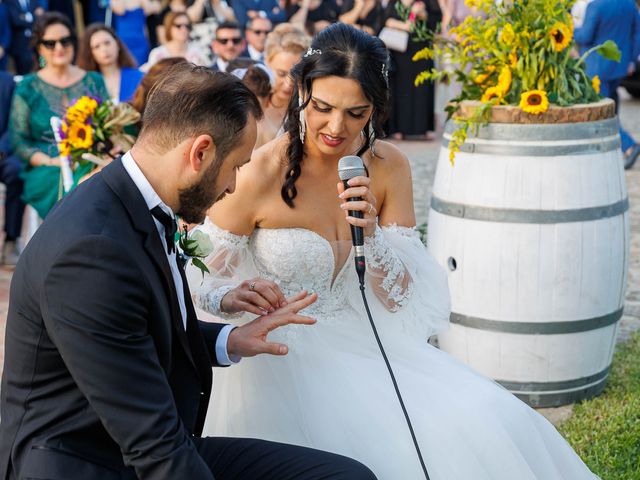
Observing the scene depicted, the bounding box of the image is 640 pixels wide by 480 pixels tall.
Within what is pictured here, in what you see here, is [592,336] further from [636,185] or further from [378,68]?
[636,185]

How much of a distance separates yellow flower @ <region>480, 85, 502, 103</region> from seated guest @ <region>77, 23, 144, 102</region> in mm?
4245

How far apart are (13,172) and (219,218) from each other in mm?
4502

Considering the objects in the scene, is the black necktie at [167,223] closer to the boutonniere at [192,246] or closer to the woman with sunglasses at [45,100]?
the boutonniere at [192,246]

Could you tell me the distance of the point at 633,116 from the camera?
14969mm

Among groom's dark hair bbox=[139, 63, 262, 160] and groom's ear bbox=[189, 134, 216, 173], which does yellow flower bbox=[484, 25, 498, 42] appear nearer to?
groom's dark hair bbox=[139, 63, 262, 160]

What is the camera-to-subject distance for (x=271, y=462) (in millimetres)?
2604

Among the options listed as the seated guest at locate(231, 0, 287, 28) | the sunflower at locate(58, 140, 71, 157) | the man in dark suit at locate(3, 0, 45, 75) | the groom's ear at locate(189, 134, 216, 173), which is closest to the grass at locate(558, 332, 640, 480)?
the groom's ear at locate(189, 134, 216, 173)

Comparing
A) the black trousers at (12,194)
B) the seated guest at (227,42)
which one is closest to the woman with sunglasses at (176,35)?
the seated guest at (227,42)

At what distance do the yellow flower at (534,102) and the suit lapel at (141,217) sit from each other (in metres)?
2.38

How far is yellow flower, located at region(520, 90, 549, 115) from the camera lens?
420 cm

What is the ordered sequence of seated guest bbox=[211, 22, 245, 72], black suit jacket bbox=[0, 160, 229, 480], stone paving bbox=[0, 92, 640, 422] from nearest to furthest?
black suit jacket bbox=[0, 160, 229, 480]
stone paving bbox=[0, 92, 640, 422]
seated guest bbox=[211, 22, 245, 72]

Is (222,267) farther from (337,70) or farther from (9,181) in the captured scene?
(9,181)

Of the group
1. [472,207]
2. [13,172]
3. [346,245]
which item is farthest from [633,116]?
[346,245]

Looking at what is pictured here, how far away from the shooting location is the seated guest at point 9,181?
732 centimetres
